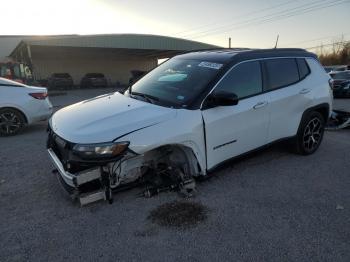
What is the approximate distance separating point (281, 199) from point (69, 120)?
2760 millimetres

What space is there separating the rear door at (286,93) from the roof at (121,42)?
25089 millimetres

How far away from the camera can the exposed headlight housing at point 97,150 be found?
3.21 m

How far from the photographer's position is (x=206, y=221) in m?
3.29

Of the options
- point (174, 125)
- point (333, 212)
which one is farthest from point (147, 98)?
point (333, 212)

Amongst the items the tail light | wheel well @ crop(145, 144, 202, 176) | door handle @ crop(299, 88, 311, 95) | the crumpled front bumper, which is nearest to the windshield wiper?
wheel well @ crop(145, 144, 202, 176)

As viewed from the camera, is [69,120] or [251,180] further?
[251,180]

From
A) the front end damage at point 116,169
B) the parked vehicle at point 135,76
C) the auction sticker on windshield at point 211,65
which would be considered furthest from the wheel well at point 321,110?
the parked vehicle at point 135,76

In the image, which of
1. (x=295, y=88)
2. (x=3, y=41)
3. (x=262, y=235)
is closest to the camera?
(x=262, y=235)

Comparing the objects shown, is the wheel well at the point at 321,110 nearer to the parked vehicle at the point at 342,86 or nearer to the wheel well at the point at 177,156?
the wheel well at the point at 177,156

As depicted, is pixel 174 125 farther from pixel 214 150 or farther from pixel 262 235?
pixel 262 235

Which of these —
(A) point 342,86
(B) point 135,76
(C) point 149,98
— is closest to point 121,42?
(A) point 342,86

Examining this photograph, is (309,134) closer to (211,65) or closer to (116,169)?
(211,65)

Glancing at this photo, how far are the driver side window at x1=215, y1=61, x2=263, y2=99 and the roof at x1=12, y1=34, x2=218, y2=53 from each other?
82.8 feet

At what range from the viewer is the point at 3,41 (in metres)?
40.0
